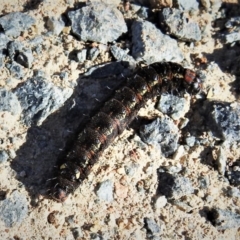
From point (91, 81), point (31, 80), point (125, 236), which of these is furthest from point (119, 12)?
point (125, 236)

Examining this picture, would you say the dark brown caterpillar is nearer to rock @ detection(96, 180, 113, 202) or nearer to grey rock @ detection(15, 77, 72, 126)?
rock @ detection(96, 180, 113, 202)

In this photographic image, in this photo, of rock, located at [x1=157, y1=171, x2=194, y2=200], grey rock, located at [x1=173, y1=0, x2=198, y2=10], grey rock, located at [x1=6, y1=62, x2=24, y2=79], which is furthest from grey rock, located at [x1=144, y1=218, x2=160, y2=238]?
grey rock, located at [x1=173, y1=0, x2=198, y2=10]

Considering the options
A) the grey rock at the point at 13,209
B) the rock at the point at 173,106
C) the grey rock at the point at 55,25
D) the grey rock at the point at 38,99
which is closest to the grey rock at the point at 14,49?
the grey rock at the point at 38,99

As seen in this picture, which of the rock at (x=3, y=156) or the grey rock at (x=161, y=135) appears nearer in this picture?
the rock at (x=3, y=156)

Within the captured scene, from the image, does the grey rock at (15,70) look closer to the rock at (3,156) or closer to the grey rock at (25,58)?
the grey rock at (25,58)

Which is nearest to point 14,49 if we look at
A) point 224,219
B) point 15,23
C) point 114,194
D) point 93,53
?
point 15,23

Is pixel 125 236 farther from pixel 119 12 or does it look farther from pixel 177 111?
pixel 119 12

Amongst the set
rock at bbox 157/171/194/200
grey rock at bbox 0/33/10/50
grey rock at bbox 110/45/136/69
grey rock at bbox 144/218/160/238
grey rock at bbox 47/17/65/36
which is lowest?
grey rock at bbox 144/218/160/238
